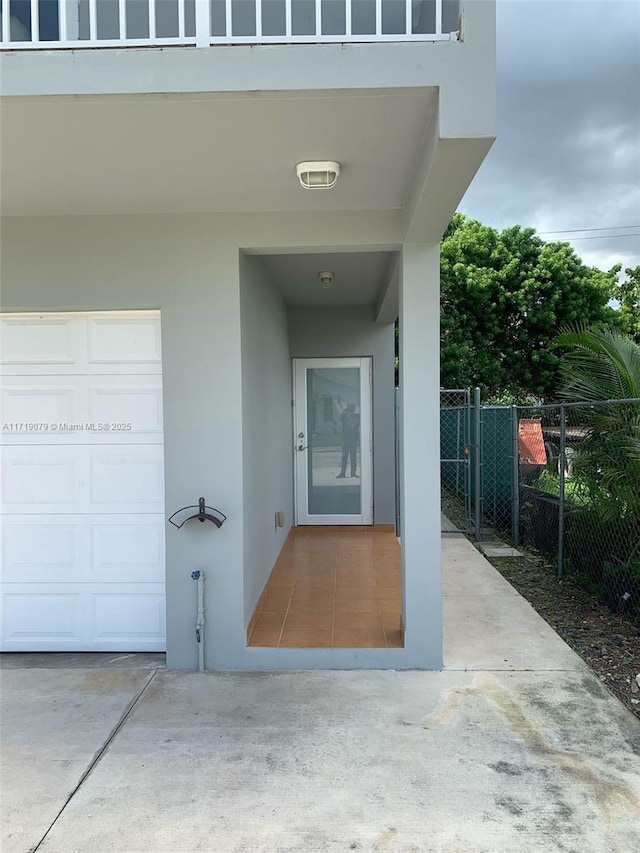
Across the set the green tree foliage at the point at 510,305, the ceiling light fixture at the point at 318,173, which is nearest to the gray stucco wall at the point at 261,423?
the ceiling light fixture at the point at 318,173

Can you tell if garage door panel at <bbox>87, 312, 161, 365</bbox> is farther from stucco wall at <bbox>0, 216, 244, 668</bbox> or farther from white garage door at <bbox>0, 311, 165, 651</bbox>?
stucco wall at <bbox>0, 216, 244, 668</bbox>

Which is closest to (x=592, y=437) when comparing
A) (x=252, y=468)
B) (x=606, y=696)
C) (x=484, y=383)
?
(x=606, y=696)

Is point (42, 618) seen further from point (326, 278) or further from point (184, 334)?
point (326, 278)

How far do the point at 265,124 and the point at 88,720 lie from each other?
10.1 feet

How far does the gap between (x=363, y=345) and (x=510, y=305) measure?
8.72 meters

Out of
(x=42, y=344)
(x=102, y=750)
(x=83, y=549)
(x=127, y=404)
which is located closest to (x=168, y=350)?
(x=127, y=404)

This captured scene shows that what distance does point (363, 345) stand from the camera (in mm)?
7004

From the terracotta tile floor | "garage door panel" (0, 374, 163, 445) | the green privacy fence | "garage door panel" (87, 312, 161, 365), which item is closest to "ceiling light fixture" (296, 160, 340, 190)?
"garage door panel" (87, 312, 161, 365)

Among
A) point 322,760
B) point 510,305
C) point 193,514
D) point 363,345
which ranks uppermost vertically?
point 510,305

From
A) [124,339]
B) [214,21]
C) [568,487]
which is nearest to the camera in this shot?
[214,21]

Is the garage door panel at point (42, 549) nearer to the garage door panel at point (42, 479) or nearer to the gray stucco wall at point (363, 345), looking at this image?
the garage door panel at point (42, 479)

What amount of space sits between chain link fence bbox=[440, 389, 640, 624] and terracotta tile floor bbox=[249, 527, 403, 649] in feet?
5.73

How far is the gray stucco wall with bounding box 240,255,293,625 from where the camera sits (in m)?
3.81

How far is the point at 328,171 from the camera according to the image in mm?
2941
